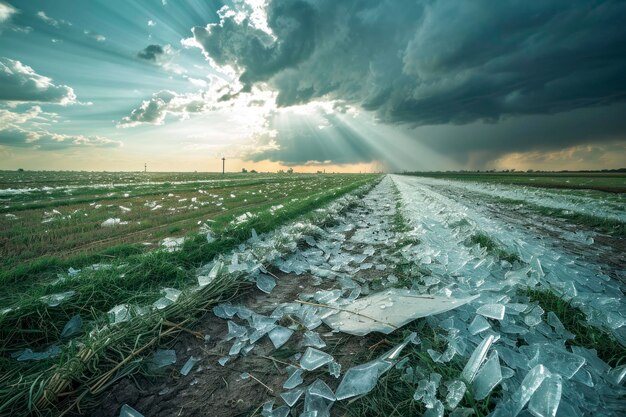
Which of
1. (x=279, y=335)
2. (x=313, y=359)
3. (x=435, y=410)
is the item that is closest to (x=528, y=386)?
(x=435, y=410)

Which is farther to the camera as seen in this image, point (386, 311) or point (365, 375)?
point (386, 311)

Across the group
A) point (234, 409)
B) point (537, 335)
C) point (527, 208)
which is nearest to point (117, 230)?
point (234, 409)

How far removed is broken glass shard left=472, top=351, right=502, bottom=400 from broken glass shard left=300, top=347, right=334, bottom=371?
1.11m

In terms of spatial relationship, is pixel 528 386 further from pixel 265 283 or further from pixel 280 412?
pixel 265 283

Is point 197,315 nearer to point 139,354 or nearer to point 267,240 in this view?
point 139,354

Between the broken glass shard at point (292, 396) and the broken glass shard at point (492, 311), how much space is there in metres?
1.97

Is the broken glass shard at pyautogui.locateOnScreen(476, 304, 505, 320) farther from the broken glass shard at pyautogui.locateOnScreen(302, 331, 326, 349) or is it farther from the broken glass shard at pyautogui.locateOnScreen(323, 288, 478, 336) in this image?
the broken glass shard at pyautogui.locateOnScreen(302, 331, 326, 349)

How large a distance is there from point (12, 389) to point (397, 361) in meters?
2.99

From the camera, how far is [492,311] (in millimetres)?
2828

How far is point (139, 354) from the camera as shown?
8.44 feet

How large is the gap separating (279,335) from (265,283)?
4.49 ft

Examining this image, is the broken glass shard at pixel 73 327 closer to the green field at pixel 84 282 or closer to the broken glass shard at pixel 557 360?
the green field at pixel 84 282

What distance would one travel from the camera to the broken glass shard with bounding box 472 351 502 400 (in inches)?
74.9

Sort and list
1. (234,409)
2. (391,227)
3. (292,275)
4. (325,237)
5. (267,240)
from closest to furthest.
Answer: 1. (234,409)
2. (292,275)
3. (267,240)
4. (325,237)
5. (391,227)
